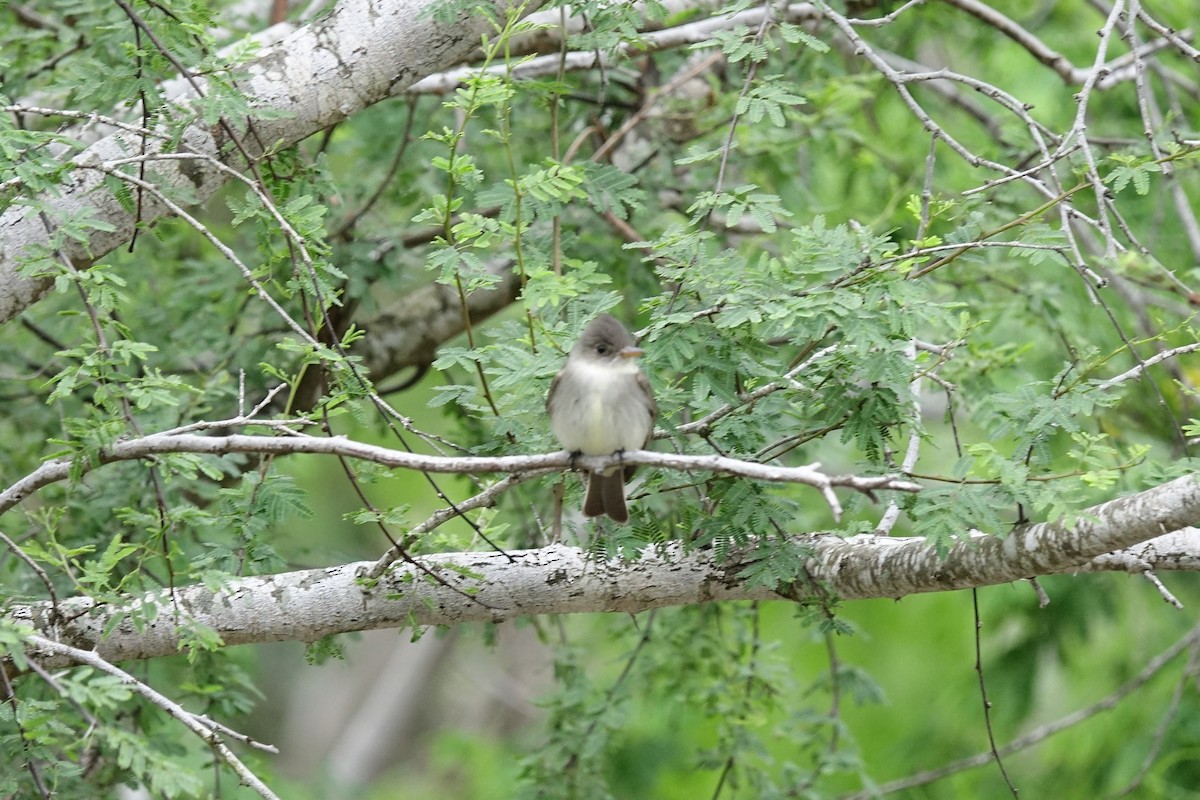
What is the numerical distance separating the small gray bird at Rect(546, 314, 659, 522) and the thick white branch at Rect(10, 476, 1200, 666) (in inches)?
12.4

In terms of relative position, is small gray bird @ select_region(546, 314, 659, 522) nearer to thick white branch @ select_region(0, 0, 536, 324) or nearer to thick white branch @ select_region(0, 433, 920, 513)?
thick white branch @ select_region(0, 433, 920, 513)

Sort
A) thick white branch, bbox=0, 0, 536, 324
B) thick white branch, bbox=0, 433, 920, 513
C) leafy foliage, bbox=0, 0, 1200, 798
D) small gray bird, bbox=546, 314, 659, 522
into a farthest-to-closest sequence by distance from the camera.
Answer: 1. thick white branch, bbox=0, 0, 536, 324
2. small gray bird, bbox=546, 314, 659, 522
3. leafy foliage, bbox=0, 0, 1200, 798
4. thick white branch, bbox=0, 433, 920, 513

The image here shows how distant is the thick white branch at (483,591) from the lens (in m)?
3.80

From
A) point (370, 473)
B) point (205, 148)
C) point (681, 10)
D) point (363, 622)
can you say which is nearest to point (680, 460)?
point (370, 473)

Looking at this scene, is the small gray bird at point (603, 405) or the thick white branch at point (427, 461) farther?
the small gray bird at point (603, 405)

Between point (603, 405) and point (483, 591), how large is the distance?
28.9 inches

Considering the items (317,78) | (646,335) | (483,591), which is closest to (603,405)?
(646,335)

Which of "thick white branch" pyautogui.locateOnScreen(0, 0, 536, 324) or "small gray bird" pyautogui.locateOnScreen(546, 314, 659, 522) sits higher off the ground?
"thick white branch" pyautogui.locateOnScreen(0, 0, 536, 324)

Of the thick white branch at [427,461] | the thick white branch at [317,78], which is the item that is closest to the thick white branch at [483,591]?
the thick white branch at [427,461]

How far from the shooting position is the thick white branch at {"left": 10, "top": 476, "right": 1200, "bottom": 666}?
3.80 meters

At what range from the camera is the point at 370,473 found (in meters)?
3.85

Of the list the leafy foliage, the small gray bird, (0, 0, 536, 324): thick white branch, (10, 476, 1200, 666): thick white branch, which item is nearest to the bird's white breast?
the small gray bird

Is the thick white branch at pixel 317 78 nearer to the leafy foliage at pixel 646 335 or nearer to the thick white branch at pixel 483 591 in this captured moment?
the leafy foliage at pixel 646 335

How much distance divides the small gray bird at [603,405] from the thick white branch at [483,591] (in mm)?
314
